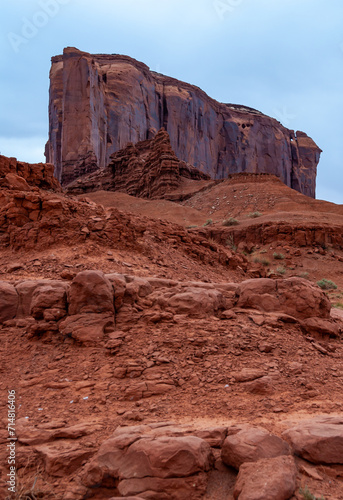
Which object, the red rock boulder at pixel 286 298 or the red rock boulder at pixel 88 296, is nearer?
the red rock boulder at pixel 88 296

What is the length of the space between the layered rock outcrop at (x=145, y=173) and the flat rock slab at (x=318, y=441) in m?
34.7

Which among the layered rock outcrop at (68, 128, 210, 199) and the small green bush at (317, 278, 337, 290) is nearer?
the small green bush at (317, 278, 337, 290)

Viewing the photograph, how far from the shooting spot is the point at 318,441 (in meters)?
2.84

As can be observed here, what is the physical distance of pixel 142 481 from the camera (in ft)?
8.75

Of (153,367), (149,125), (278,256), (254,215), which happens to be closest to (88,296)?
(153,367)

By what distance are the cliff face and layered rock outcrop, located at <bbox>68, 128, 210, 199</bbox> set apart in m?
6.85

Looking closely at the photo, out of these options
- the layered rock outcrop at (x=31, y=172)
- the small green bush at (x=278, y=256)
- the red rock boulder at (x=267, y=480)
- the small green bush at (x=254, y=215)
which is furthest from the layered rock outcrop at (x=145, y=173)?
the red rock boulder at (x=267, y=480)

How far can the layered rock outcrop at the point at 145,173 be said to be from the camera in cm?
3859

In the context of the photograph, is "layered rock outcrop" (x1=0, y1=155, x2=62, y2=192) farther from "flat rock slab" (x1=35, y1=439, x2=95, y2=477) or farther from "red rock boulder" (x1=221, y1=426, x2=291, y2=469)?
"red rock boulder" (x1=221, y1=426, x2=291, y2=469)

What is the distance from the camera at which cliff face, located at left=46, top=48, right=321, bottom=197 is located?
5316cm

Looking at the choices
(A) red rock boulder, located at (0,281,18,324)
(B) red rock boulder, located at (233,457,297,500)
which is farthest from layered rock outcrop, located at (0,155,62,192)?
(B) red rock boulder, located at (233,457,297,500)

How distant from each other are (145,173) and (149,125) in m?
26.8

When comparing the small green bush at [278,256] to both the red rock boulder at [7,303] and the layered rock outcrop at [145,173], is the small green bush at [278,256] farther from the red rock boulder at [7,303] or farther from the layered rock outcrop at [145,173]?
the layered rock outcrop at [145,173]

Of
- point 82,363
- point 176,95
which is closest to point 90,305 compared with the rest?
point 82,363
